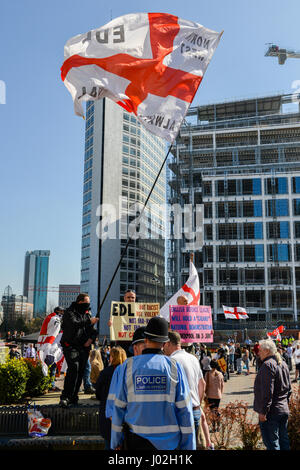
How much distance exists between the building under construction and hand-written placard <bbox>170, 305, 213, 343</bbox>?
50456mm

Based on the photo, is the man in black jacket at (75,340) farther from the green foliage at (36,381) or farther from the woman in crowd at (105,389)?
the green foliage at (36,381)

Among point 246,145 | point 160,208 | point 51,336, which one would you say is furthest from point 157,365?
point 160,208

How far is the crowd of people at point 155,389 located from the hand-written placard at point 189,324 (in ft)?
4.24

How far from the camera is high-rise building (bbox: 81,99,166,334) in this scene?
87.2 m

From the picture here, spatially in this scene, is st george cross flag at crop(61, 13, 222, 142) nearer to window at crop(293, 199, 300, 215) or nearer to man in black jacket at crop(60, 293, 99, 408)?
man in black jacket at crop(60, 293, 99, 408)

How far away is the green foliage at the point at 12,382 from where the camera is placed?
965 cm

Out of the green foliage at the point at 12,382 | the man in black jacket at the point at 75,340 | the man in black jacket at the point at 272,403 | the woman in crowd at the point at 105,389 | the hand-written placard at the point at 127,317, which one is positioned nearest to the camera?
the woman in crowd at the point at 105,389

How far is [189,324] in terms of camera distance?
Result: 957 cm

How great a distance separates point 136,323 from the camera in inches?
347

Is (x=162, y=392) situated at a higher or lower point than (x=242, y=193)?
lower

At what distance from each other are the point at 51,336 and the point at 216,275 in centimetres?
4994

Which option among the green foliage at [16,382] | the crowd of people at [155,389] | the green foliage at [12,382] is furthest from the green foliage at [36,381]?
the crowd of people at [155,389]

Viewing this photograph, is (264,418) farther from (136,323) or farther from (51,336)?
(51,336)

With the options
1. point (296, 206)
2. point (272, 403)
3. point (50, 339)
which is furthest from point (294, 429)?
point (296, 206)
